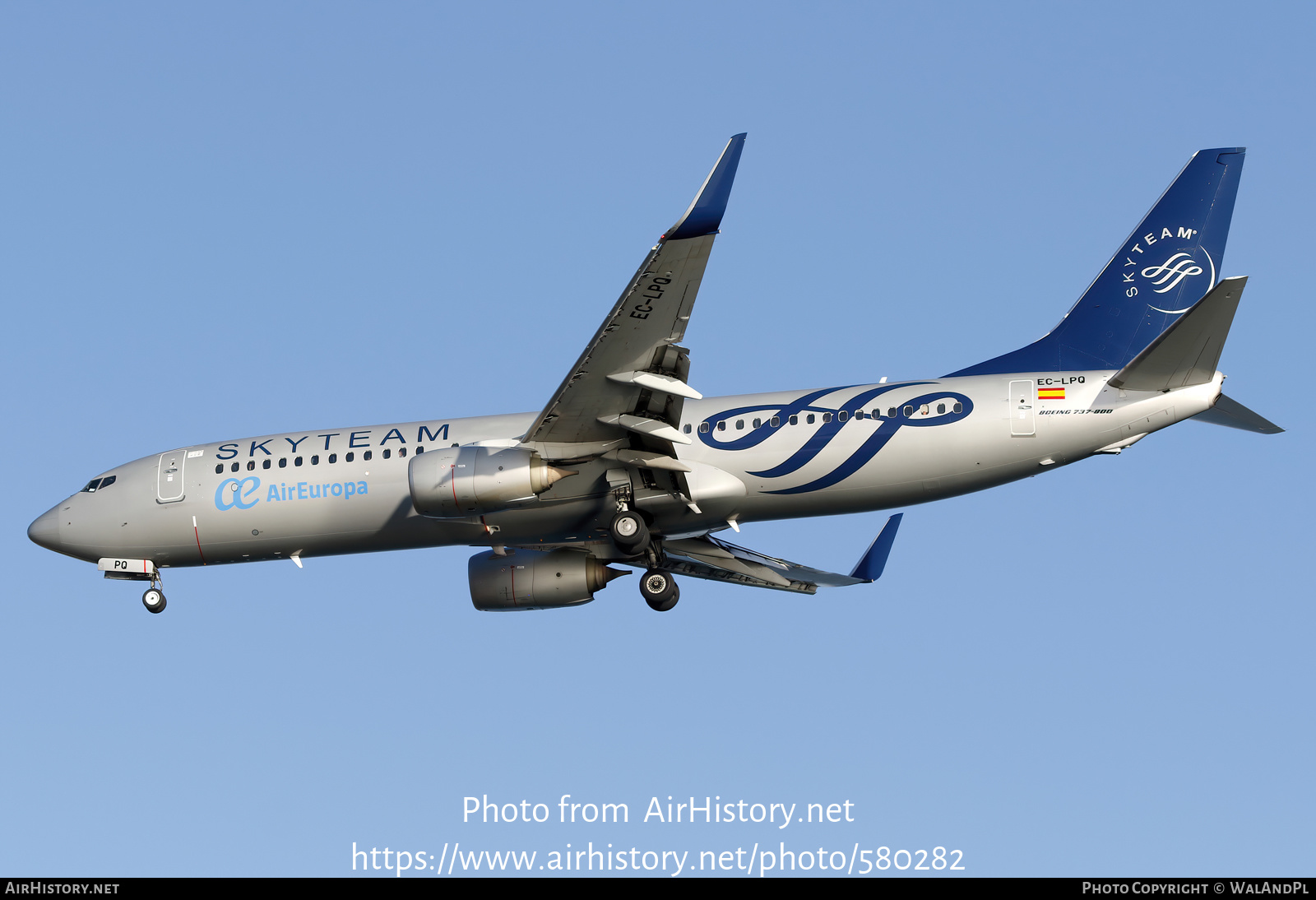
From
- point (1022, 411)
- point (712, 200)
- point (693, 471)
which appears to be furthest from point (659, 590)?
point (712, 200)

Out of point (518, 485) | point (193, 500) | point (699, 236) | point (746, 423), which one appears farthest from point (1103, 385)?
point (193, 500)

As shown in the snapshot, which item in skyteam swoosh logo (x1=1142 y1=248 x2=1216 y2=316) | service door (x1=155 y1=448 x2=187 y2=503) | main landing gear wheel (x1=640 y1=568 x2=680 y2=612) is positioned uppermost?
skyteam swoosh logo (x1=1142 y1=248 x2=1216 y2=316)

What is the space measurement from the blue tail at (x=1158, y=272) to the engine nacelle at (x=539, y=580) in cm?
1044

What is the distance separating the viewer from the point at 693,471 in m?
28.2

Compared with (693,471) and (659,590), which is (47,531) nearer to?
(659,590)

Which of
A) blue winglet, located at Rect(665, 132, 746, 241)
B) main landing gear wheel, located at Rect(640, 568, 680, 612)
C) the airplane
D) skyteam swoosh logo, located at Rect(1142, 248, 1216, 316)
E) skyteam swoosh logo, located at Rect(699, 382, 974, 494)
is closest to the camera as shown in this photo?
blue winglet, located at Rect(665, 132, 746, 241)

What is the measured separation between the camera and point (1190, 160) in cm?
3238

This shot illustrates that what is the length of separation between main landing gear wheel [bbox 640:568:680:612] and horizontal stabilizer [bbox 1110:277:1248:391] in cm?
956

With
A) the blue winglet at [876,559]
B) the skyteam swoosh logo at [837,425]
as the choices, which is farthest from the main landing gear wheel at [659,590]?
the blue winglet at [876,559]

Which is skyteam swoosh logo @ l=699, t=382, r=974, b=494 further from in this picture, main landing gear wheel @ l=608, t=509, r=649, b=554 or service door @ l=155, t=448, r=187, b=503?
service door @ l=155, t=448, r=187, b=503

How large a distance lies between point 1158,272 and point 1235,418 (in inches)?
197

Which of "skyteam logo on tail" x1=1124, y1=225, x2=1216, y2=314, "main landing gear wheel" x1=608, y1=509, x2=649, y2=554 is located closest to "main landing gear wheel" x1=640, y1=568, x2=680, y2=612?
"main landing gear wheel" x1=608, y1=509, x2=649, y2=554

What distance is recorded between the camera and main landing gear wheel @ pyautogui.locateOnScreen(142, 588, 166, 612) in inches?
1244
